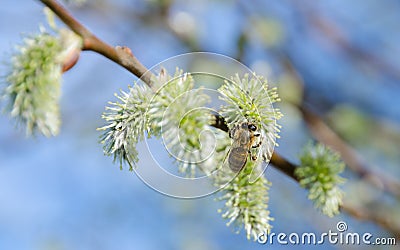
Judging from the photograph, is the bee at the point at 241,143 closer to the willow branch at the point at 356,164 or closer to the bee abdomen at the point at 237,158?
the bee abdomen at the point at 237,158

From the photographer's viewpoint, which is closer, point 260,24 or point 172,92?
point 172,92

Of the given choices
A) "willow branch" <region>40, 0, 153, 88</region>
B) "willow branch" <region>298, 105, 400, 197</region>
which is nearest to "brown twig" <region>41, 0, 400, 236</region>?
"willow branch" <region>40, 0, 153, 88</region>

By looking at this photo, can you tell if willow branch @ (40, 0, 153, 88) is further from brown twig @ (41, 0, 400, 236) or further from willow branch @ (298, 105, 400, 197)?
willow branch @ (298, 105, 400, 197)

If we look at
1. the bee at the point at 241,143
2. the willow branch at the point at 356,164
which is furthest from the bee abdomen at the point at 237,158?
the willow branch at the point at 356,164

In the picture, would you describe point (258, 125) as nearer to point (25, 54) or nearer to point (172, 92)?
point (172, 92)

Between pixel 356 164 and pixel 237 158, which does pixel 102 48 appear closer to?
pixel 237 158

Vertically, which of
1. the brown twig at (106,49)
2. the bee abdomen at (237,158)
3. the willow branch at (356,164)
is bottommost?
the bee abdomen at (237,158)

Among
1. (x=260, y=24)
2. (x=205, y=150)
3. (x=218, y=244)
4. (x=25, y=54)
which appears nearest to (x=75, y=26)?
(x=25, y=54)
